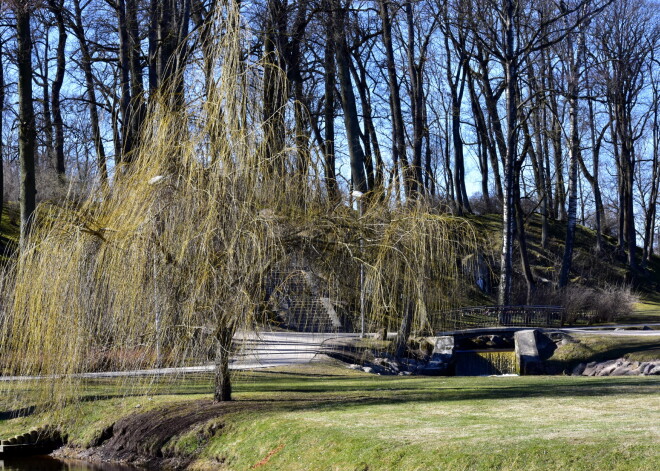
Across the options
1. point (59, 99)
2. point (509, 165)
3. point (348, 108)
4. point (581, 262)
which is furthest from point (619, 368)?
point (581, 262)

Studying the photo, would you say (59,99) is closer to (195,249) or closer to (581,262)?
(195,249)

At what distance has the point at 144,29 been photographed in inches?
1013

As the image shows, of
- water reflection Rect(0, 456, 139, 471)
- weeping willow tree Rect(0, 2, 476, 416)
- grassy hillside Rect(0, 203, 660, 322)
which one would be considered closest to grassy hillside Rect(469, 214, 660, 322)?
grassy hillside Rect(0, 203, 660, 322)

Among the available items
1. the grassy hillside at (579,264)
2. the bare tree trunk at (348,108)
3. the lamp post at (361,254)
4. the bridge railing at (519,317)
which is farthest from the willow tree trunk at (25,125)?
the grassy hillside at (579,264)

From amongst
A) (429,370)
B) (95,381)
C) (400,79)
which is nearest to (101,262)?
(95,381)

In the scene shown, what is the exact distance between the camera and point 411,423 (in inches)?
420

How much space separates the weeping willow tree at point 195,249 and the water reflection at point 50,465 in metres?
1.07

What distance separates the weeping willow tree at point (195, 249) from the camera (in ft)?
36.1

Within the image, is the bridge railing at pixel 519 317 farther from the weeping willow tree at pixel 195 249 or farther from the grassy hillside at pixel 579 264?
the weeping willow tree at pixel 195 249

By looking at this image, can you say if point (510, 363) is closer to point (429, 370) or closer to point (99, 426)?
point (429, 370)

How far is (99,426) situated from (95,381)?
2.38 meters

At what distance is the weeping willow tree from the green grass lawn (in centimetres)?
119

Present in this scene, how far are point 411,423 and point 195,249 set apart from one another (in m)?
3.73

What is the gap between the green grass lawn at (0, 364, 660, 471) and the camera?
8375 mm
